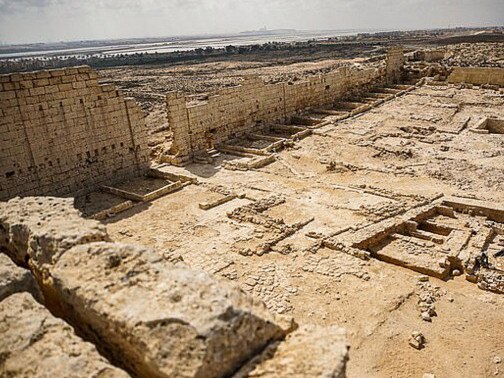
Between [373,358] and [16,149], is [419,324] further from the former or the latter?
[16,149]

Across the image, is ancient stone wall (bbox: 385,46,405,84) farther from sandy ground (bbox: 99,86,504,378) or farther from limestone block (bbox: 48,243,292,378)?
limestone block (bbox: 48,243,292,378)

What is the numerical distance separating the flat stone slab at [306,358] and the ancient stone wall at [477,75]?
27385mm

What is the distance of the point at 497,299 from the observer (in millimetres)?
7367

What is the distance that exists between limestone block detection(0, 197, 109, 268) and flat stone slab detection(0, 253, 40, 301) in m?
0.35

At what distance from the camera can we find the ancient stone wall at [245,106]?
15820mm

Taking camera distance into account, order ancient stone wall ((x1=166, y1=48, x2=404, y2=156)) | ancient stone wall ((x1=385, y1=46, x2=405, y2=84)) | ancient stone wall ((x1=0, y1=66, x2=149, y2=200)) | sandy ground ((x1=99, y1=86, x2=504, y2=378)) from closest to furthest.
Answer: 1. sandy ground ((x1=99, y1=86, x2=504, y2=378))
2. ancient stone wall ((x1=0, y1=66, x2=149, y2=200))
3. ancient stone wall ((x1=166, y1=48, x2=404, y2=156))
4. ancient stone wall ((x1=385, y1=46, x2=405, y2=84))

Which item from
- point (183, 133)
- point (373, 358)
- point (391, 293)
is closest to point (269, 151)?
point (183, 133)

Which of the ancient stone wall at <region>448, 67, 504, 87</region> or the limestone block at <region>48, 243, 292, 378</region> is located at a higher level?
the limestone block at <region>48, 243, 292, 378</region>

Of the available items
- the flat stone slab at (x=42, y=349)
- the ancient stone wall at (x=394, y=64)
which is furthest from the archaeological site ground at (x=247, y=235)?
the ancient stone wall at (x=394, y=64)

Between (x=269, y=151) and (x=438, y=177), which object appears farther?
(x=269, y=151)

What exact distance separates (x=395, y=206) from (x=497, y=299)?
3786 mm

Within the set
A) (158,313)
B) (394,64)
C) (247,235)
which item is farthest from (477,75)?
(158,313)

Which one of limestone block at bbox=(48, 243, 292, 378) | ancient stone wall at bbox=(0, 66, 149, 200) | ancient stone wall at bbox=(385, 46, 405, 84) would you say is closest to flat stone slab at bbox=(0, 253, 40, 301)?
limestone block at bbox=(48, 243, 292, 378)

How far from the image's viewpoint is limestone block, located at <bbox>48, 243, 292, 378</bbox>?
3.05 metres
